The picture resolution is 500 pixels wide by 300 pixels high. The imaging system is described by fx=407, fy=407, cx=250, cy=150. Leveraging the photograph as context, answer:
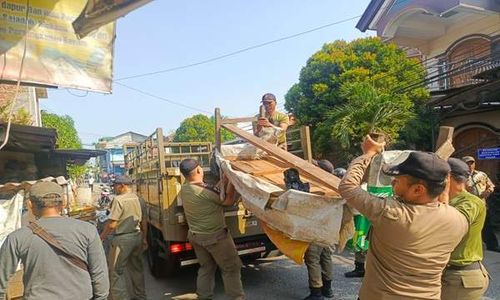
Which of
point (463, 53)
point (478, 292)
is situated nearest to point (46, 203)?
point (478, 292)

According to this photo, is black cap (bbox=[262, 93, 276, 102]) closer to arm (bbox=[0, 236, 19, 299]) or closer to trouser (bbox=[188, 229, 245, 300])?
trouser (bbox=[188, 229, 245, 300])

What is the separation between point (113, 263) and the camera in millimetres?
5008

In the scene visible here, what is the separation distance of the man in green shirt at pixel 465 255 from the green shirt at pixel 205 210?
2.44 m

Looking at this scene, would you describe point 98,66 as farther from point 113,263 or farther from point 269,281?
point 269,281

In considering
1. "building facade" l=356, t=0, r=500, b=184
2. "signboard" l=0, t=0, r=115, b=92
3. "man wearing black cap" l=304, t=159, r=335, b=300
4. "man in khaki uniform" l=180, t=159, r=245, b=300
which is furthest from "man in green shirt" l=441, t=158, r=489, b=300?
"building facade" l=356, t=0, r=500, b=184

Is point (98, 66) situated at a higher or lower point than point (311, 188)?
higher

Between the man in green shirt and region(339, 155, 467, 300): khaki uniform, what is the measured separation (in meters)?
0.49

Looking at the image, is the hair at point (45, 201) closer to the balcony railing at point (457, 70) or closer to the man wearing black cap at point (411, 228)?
the man wearing black cap at point (411, 228)

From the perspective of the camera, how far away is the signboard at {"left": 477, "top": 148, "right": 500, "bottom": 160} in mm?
10074

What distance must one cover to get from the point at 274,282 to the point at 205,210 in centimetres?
202

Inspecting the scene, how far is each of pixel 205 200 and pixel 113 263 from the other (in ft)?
5.04

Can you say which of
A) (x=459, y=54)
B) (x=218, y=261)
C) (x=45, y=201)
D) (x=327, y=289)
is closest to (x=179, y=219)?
(x=218, y=261)

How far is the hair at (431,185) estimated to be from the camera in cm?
216

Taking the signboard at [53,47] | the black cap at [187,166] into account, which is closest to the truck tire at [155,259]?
the black cap at [187,166]
